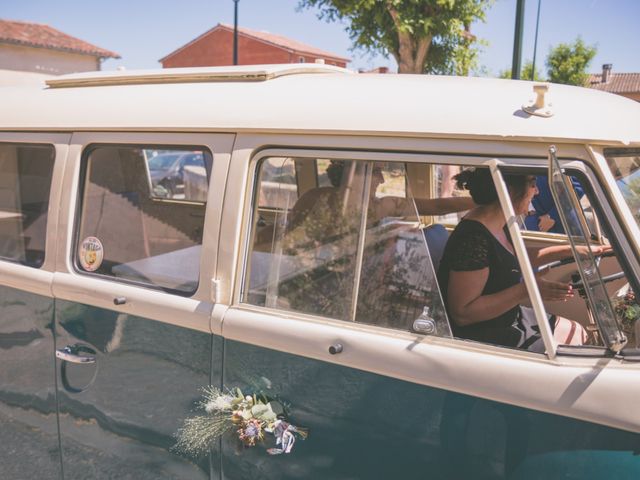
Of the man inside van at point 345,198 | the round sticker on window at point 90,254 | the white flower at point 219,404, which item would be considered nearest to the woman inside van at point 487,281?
the man inside van at point 345,198

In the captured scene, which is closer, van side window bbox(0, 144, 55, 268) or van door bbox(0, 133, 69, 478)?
van door bbox(0, 133, 69, 478)

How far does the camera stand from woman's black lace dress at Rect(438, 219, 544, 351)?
87.7 inches

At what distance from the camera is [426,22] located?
11.5m

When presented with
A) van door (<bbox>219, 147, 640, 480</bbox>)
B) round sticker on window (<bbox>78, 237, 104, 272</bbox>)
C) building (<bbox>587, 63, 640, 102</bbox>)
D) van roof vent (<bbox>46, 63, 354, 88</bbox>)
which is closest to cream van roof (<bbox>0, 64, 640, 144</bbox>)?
van roof vent (<bbox>46, 63, 354, 88</bbox>)

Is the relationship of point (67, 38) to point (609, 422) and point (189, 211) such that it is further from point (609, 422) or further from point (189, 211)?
point (609, 422)

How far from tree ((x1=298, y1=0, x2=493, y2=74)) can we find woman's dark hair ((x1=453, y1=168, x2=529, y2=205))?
9963 mm

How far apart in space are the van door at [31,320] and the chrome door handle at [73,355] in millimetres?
82

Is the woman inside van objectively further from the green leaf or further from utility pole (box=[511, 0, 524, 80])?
utility pole (box=[511, 0, 524, 80])

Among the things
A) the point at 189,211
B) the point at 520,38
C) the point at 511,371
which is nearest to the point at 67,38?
the point at 520,38

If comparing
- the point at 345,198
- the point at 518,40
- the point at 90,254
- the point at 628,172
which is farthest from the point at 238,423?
the point at 518,40

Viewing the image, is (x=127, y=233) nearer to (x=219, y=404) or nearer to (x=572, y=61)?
(x=219, y=404)

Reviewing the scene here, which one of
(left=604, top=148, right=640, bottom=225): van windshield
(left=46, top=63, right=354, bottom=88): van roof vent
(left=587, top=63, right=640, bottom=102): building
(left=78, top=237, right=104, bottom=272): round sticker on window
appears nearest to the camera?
(left=604, top=148, right=640, bottom=225): van windshield

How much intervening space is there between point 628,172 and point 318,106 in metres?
1.10

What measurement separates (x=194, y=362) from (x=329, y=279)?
0.63 m
